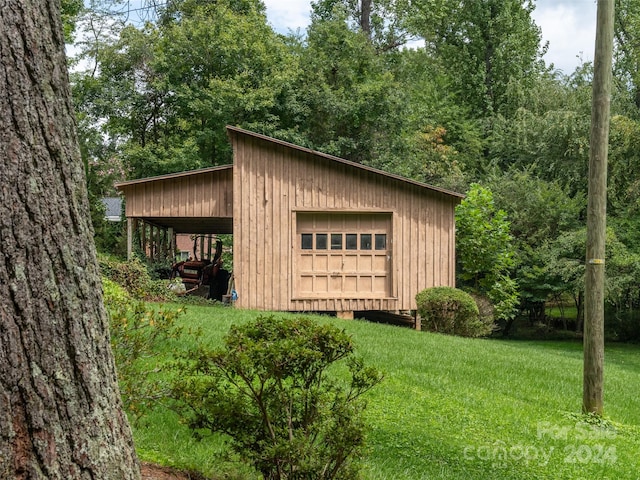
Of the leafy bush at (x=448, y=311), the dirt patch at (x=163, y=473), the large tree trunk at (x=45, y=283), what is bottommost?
the leafy bush at (x=448, y=311)

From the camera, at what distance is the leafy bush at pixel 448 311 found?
1515cm

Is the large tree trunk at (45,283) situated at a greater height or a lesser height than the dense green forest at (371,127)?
lesser

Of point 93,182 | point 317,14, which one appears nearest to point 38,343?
point 93,182

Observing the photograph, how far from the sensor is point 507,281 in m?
20.4

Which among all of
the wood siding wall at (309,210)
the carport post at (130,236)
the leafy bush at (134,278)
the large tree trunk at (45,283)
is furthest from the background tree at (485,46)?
the large tree trunk at (45,283)

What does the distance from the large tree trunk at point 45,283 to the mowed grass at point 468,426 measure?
4.33 feet

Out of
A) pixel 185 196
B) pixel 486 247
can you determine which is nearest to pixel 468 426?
pixel 185 196

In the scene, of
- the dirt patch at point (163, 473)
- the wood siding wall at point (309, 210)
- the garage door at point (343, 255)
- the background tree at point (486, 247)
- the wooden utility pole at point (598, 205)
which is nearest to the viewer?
the dirt patch at point (163, 473)

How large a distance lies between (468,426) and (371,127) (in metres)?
21.6

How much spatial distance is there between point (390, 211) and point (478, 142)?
16.3 m

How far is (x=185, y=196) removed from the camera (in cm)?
1622

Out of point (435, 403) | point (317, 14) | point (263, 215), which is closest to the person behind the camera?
point (435, 403)

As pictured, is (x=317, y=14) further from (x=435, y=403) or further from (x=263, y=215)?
(x=435, y=403)

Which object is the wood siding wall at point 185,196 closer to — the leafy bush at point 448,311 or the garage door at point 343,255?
the garage door at point 343,255
